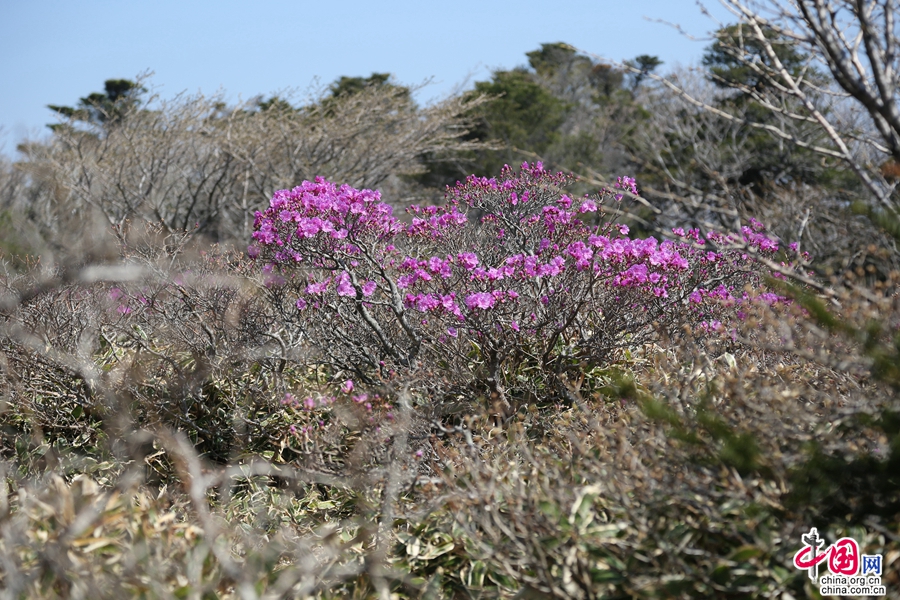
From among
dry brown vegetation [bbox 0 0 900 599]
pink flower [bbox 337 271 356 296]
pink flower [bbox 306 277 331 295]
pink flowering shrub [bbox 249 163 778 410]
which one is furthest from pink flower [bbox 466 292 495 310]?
pink flower [bbox 306 277 331 295]

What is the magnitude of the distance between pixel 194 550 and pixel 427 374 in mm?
1666

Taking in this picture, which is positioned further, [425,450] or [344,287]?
[344,287]

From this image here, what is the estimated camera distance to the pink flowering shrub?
3830mm

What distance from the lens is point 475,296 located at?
3.61 meters

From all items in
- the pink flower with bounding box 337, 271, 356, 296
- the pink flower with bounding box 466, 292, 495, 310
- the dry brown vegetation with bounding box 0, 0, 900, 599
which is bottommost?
the dry brown vegetation with bounding box 0, 0, 900, 599

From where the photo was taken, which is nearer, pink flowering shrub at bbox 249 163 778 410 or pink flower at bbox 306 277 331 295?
pink flowering shrub at bbox 249 163 778 410

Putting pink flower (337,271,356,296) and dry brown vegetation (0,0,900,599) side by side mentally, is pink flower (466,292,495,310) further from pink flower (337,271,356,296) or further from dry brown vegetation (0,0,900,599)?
pink flower (337,271,356,296)

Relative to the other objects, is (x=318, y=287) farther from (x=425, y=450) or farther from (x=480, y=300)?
(x=425, y=450)

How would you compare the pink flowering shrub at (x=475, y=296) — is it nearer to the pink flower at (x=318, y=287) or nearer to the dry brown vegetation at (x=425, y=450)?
the pink flower at (x=318, y=287)

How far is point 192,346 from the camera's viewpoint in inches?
167

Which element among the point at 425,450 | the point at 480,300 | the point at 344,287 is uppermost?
the point at 344,287

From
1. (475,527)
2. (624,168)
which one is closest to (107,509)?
(475,527)

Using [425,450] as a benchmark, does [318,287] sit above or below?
above

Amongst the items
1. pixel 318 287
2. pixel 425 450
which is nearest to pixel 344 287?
pixel 318 287
